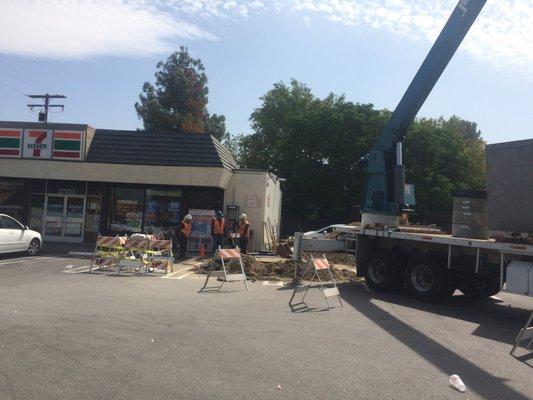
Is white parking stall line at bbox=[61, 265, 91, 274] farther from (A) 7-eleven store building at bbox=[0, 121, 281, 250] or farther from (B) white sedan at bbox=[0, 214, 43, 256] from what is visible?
(A) 7-eleven store building at bbox=[0, 121, 281, 250]

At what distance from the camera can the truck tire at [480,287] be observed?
42.5ft

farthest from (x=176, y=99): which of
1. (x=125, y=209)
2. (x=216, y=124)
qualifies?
(x=125, y=209)

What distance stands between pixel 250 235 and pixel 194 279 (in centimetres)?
846

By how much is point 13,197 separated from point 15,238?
769cm

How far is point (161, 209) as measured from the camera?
77.5ft

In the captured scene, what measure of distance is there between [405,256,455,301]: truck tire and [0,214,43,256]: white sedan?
493 inches

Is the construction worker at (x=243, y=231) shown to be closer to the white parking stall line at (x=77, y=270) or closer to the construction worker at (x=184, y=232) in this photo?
the construction worker at (x=184, y=232)

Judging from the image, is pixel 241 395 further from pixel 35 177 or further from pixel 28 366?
pixel 35 177

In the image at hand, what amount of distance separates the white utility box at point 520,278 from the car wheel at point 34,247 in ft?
50.1

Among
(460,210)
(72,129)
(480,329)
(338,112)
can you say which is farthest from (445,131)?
(480,329)

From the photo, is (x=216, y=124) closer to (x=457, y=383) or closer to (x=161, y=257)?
(x=161, y=257)

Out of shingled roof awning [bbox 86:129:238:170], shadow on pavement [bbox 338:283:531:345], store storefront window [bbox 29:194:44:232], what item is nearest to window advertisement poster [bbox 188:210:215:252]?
shingled roof awning [bbox 86:129:238:170]

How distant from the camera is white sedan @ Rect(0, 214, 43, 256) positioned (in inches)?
674

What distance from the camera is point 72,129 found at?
2303 centimetres
